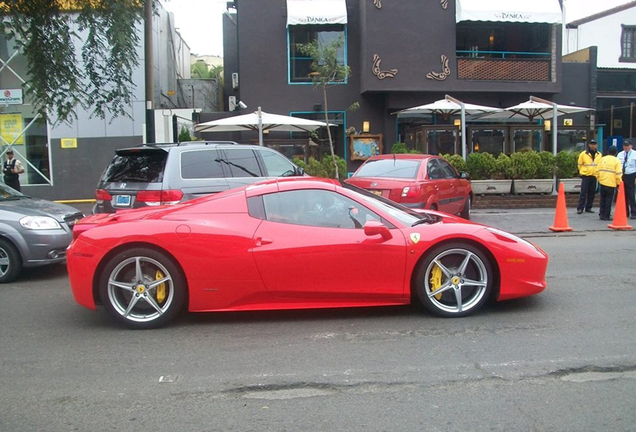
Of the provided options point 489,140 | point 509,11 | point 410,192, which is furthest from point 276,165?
point 509,11

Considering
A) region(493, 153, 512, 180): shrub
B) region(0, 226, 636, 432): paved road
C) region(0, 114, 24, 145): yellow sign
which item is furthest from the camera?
region(0, 114, 24, 145): yellow sign

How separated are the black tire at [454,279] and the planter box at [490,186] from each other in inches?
414

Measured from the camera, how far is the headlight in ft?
25.0

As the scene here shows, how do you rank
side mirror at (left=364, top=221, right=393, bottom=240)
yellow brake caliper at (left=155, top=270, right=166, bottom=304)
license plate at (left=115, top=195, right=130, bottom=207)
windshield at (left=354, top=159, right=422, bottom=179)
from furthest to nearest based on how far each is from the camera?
1. windshield at (left=354, top=159, right=422, bottom=179)
2. license plate at (left=115, top=195, right=130, bottom=207)
3. yellow brake caliper at (left=155, top=270, right=166, bottom=304)
4. side mirror at (left=364, top=221, right=393, bottom=240)

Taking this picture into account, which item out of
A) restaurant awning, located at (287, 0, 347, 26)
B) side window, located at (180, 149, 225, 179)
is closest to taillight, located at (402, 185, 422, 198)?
side window, located at (180, 149, 225, 179)

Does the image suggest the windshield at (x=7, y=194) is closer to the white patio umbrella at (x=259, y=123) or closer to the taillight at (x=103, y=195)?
the taillight at (x=103, y=195)

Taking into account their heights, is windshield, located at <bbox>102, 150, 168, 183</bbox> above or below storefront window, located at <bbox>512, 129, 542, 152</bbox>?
below

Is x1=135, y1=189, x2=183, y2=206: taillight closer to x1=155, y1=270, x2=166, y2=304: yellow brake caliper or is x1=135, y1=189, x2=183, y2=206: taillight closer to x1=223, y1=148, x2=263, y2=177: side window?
x1=223, y1=148, x2=263, y2=177: side window

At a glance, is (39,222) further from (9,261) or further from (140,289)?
(140,289)

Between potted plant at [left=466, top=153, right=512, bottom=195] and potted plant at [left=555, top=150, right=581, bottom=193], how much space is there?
5.23 ft

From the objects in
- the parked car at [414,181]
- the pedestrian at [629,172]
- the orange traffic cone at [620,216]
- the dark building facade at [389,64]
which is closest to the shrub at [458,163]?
the dark building facade at [389,64]

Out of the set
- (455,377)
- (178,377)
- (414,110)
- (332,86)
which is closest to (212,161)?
(178,377)

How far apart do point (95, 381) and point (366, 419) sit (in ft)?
6.79

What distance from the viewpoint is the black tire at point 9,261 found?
7.52 meters
